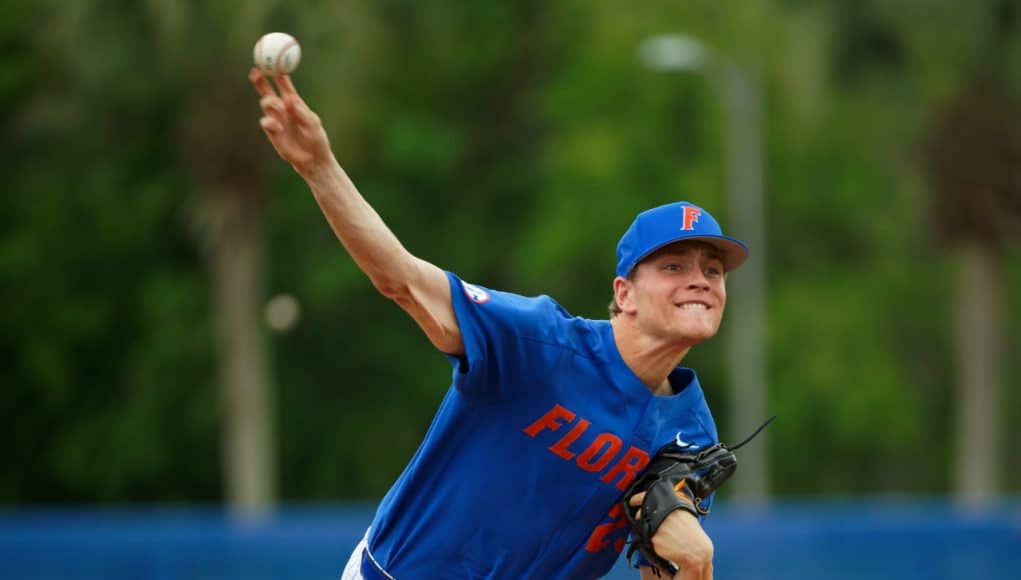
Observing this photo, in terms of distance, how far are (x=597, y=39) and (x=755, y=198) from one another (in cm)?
851

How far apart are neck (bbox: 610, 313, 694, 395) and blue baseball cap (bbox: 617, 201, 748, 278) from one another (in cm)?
19

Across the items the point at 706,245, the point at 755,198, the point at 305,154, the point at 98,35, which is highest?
the point at 755,198

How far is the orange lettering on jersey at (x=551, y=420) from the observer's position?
4.93 metres

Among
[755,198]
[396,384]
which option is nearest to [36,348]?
[396,384]

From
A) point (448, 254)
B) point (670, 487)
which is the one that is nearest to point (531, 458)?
point (670, 487)

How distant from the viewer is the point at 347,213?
442 centimetres

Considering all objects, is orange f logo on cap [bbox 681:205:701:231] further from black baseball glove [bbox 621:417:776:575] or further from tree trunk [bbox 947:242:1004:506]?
tree trunk [bbox 947:242:1004:506]

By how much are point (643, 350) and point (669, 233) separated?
1.23 feet

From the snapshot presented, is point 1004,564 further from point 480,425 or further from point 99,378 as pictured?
point 99,378

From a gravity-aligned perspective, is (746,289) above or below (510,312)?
above

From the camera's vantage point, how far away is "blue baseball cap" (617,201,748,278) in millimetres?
5027

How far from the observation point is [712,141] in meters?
32.0

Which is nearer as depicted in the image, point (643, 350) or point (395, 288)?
point (395, 288)

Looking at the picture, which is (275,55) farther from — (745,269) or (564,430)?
(745,269)
